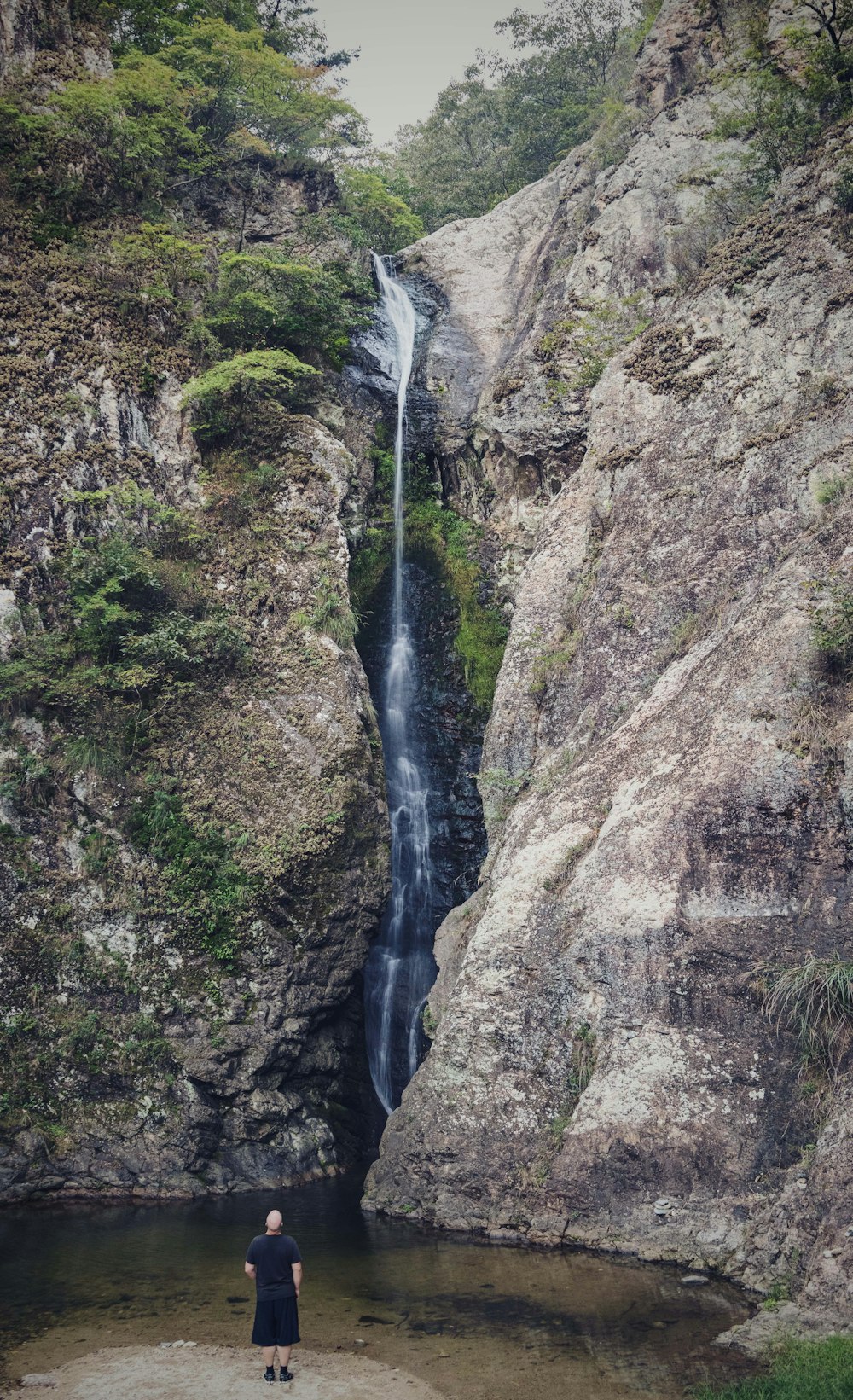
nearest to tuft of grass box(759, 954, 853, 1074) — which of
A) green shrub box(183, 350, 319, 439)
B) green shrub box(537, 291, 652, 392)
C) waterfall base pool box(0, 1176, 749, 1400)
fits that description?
waterfall base pool box(0, 1176, 749, 1400)

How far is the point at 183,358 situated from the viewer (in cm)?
2261

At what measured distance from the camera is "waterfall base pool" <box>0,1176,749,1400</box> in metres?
8.74

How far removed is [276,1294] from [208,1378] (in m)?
1.07

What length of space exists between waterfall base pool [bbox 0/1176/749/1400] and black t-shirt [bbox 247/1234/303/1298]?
58.9 inches

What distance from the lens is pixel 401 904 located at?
20656mm

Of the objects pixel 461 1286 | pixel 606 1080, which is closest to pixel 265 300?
pixel 606 1080

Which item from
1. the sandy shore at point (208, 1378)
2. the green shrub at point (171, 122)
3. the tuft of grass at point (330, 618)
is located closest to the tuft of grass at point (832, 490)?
the tuft of grass at point (330, 618)

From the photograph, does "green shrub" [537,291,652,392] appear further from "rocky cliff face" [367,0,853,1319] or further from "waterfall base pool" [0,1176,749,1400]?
"waterfall base pool" [0,1176,749,1400]

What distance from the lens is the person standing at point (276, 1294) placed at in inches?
333

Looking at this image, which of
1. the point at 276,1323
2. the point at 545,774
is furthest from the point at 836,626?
the point at 276,1323

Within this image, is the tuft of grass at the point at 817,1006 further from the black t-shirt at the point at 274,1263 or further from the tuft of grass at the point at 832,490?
the tuft of grass at the point at 832,490

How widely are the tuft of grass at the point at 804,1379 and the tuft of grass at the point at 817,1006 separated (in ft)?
12.4

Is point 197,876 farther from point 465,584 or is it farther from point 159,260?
point 159,260

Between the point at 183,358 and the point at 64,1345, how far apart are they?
63.7 feet
